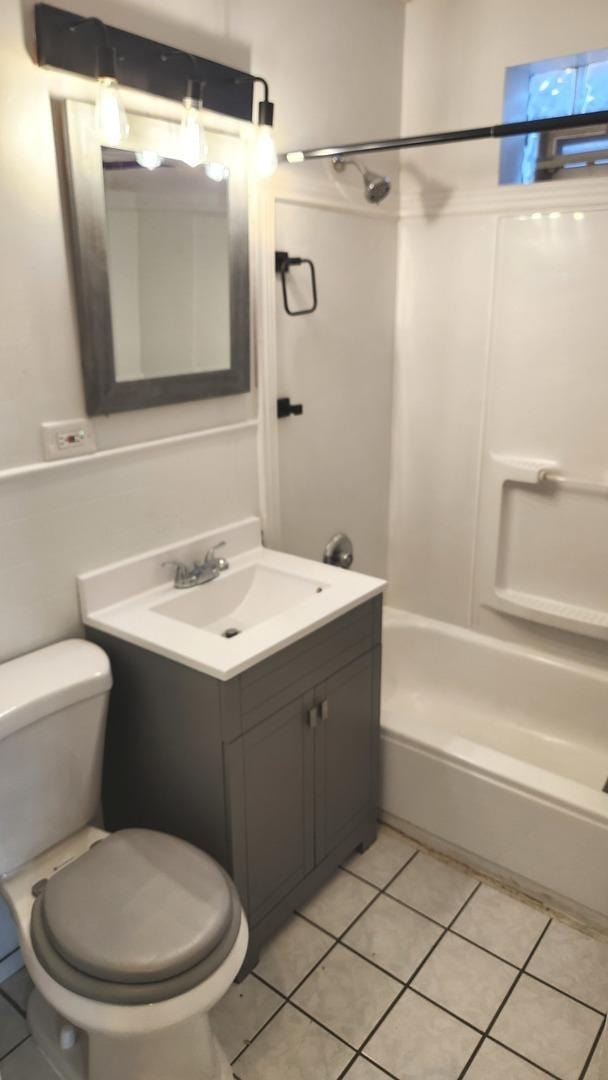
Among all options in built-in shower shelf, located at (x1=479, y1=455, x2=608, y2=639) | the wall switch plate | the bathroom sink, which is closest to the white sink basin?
the bathroom sink

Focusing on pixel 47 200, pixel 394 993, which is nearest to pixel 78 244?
pixel 47 200

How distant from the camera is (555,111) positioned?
221 cm

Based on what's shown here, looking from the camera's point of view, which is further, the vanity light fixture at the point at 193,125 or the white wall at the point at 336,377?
the white wall at the point at 336,377

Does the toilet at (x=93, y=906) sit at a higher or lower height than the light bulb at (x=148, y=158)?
lower

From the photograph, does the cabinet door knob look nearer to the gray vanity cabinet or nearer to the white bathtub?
the gray vanity cabinet

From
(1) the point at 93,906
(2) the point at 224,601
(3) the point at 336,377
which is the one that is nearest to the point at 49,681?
(1) the point at 93,906

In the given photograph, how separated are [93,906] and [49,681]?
44cm

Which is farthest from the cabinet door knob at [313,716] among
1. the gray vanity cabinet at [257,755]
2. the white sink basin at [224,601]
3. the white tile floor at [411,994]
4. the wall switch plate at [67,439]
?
the wall switch plate at [67,439]

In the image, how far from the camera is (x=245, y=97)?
5.89 ft

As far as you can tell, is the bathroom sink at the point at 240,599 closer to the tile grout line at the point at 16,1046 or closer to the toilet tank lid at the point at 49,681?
the toilet tank lid at the point at 49,681

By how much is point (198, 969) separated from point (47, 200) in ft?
4.84

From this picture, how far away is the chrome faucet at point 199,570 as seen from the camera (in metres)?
1.90

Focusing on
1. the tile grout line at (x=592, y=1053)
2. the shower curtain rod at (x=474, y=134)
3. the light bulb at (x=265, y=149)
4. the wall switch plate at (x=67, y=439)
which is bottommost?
the tile grout line at (x=592, y=1053)

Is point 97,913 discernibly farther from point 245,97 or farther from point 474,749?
point 245,97
